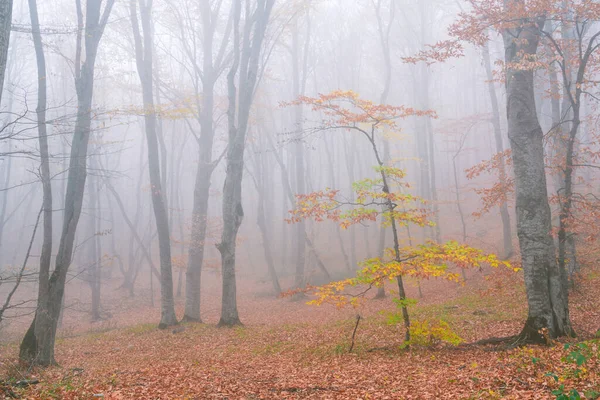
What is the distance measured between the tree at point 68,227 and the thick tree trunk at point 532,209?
27.0ft

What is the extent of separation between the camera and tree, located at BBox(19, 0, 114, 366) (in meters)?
7.84

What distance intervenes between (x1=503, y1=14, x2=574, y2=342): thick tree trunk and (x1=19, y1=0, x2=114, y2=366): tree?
8219 millimetres

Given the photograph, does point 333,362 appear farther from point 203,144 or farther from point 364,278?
point 203,144

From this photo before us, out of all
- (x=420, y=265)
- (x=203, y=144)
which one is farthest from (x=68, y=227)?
(x=203, y=144)

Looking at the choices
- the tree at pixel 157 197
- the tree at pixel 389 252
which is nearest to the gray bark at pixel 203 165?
the tree at pixel 157 197

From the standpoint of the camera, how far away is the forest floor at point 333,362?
16.4 feet

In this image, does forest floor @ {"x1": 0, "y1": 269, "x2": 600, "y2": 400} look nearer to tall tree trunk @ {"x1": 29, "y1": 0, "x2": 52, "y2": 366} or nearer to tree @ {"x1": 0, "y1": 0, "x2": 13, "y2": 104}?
tall tree trunk @ {"x1": 29, "y1": 0, "x2": 52, "y2": 366}

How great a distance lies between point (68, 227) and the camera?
325 inches

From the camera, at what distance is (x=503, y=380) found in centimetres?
489

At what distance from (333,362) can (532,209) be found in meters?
4.47

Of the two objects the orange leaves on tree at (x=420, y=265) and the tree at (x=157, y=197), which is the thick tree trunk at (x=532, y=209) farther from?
the tree at (x=157, y=197)

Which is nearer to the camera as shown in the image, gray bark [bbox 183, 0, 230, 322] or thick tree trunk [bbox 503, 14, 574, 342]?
thick tree trunk [bbox 503, 14, 574, 342]

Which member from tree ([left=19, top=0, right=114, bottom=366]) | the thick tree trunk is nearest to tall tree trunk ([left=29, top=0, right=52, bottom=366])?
tree ([left=19, top=0, right=114, bottom=366])

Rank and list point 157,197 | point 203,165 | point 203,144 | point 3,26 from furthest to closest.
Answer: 1. point 203,144
2. point 203,165
3. point 157,197
4. point 3,26
